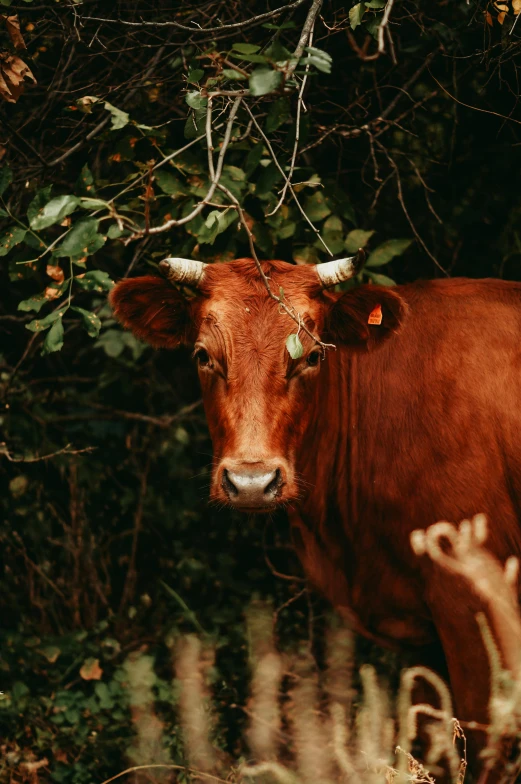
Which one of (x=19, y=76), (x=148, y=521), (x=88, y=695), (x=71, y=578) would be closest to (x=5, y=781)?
(x=88, y=695)

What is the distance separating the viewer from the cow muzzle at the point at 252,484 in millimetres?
3168

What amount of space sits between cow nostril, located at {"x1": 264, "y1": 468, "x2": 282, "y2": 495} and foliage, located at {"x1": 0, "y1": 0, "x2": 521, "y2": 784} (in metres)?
1.10

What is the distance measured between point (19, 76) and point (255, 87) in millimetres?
1639

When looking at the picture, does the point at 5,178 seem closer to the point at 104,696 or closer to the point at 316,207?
the point at 316,207

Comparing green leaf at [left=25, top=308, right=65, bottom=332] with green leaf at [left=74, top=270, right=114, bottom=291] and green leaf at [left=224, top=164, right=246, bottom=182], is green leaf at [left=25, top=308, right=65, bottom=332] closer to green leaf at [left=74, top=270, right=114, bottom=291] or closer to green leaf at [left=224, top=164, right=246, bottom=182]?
green leaf at [left=74, top=270, right=114, bottom=291]

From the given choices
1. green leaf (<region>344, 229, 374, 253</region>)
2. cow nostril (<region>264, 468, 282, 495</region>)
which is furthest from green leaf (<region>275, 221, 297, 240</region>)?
cow nostril (<region>264, 468, 282, 495</region>)

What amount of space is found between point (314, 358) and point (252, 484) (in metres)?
0.70

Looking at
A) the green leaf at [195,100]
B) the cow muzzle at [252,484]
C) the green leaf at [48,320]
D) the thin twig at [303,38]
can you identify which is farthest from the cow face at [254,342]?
the thin twig at [303,38]

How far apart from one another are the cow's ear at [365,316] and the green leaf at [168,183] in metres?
0.90

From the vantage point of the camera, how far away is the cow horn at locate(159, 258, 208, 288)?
142 inches

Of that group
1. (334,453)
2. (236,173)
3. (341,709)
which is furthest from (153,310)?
(341,709)

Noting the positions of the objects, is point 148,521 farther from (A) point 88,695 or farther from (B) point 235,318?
(B) point 235,318

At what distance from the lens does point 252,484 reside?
3.17 metres

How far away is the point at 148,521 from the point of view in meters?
5.57
